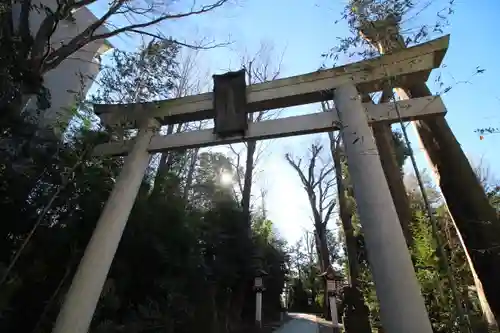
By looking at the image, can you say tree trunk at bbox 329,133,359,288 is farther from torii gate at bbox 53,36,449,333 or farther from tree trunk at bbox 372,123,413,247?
torii gate at bbox 53,36,449,333

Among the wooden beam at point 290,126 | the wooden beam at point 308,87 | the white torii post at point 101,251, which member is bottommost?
the white torii post at point 101,251

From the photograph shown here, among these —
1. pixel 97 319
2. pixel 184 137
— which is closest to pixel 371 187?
pixel 184 137

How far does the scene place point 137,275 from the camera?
17.2 feet

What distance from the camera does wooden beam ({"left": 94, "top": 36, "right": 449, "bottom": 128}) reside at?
3309 mm

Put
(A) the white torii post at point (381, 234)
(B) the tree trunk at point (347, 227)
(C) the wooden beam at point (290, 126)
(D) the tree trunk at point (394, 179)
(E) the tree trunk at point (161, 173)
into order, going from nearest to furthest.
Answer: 1. (A) the white torii post at point (381, 234)
2. (C) the wooden beam at point (290, 126)
3. (D) the tree trunk at point (394, 179)
4. (E) the tree trunk at point (161, 173)
5. (B) the tree trunk at point (347, 227)

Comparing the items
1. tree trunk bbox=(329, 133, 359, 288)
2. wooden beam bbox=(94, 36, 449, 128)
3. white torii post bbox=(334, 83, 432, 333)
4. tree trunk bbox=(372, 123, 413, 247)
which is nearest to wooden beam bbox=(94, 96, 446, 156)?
white torii post bbox=(334, 83, 432, 333)

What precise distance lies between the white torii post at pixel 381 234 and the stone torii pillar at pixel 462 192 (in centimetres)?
87

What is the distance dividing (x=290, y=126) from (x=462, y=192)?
7.64 ft

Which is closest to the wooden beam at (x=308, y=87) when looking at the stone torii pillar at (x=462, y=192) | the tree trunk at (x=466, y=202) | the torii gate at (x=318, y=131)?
the torii gate at (x=318, y=131)

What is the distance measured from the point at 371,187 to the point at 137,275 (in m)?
4.37

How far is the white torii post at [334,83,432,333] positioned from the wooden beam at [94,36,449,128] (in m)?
0.35

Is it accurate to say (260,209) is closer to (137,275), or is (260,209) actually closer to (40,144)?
(137,275)

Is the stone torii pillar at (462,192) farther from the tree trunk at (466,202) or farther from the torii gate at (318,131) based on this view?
the torii gate at (318,131)

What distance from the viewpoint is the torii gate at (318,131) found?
2.59m
